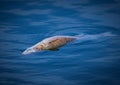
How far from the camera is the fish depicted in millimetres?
7762

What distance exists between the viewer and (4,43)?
8180mm

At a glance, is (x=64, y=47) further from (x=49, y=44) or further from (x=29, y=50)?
(x=29, y=50)

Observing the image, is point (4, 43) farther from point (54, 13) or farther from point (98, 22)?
point (98, 22)

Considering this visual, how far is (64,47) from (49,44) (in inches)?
17.5

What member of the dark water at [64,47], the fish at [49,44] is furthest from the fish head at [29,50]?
the dark water at [64,47]

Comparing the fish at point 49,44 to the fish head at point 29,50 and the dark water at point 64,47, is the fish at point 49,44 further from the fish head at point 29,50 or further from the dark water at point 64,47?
the dark water at point 64,47

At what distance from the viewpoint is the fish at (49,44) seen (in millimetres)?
7762

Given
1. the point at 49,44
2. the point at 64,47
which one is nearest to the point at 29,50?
the point at 49,44

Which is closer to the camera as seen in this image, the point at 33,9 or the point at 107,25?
the point at 107,25

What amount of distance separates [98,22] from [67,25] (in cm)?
90

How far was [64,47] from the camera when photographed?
7930 millimetres

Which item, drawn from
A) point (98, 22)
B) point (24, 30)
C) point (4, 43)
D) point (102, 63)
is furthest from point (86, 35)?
point (4, 43)

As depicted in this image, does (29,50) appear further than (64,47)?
No

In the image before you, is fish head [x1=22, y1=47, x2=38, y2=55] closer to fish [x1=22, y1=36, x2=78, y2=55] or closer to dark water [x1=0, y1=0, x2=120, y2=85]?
fish [x1=22, y1=36, x2=78, y2=55]
